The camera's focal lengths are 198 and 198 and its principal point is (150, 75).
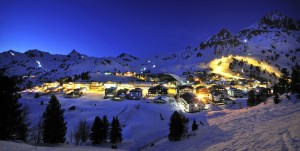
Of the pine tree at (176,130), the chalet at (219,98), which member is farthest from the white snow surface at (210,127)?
the chalet at (219,98)

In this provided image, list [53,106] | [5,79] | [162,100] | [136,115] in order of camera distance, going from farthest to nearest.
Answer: [162,100], [136,115], [53,106], [5,79]

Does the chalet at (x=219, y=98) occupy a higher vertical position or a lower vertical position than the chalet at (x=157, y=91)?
lower

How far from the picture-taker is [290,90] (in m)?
31.0

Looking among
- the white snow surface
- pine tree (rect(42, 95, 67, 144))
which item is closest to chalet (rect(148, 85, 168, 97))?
the white snow surface

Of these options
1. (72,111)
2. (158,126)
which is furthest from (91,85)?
(158,126)

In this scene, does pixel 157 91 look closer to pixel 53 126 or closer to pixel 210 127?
pixel 210 127

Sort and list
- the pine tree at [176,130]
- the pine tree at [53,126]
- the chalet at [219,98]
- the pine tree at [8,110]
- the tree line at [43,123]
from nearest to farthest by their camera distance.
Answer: the pine tree at [8,110] → the tree line at [43,123] → the pine tree at [53,126] → the pine tree at [176,130] → the chalet at [219,98]

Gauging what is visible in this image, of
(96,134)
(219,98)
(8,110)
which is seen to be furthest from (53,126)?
(219,98)

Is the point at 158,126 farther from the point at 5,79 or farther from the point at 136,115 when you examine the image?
the point at 5,79

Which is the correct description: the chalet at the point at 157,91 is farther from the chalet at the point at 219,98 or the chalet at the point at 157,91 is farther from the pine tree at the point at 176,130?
the pine tree at the point at 176,130

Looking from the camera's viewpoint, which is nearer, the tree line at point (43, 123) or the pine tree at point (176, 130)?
the tree line at point (43, 123)

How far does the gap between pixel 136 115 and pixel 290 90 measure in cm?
3626

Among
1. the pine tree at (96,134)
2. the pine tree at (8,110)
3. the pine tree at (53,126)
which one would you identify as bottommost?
the pine tree at (96,134)

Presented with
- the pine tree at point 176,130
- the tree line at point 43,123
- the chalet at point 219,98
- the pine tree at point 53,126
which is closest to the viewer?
the tree line at point 43,123
